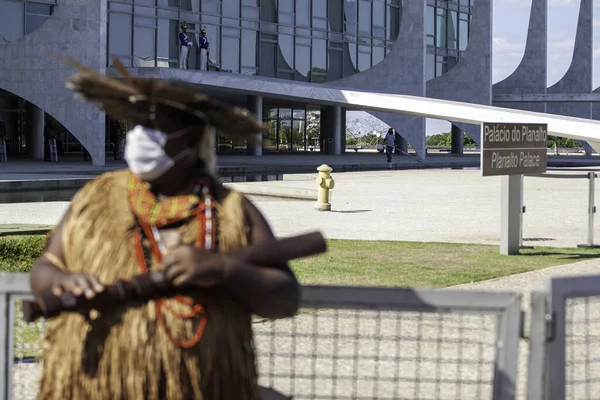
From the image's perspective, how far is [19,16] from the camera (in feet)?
111

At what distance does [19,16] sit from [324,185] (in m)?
20.5

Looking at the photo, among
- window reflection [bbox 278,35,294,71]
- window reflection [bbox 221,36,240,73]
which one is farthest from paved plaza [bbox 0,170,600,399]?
window reflection [bbox 278,35,294,71]

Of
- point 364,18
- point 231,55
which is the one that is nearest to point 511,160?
point 231,55

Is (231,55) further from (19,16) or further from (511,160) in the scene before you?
(511,160)

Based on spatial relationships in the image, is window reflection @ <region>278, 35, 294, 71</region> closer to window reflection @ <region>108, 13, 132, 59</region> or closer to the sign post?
window reflection @ <region>108, 13, 132, 59</region>

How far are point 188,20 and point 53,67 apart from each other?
1107 centimetres

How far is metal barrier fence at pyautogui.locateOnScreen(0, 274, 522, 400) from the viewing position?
10.7ft

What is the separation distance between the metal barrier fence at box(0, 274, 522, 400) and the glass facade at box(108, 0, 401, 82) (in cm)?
3131

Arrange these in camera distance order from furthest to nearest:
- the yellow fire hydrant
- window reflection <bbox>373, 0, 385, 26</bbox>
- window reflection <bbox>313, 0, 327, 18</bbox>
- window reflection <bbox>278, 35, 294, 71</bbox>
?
window reflection <bbox>373, 0, 385, 26</bbox>
window reflection <bbox>313, 0, 327, 18</bbox>
window reflection <bbox>278, 35, 294, 71</bbox>
the yellow fire hydrant

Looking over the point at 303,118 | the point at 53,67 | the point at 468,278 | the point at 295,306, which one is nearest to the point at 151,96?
the point at 295,306

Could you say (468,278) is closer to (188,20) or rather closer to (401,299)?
(401,299)

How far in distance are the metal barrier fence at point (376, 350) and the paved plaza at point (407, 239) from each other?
0.05 ft

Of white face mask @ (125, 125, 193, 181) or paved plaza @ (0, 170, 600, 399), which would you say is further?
paved plaza @ (0, 170, 600, 399)

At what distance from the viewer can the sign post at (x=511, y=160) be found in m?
11.4
